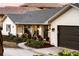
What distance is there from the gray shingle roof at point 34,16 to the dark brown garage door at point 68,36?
190 millimetres

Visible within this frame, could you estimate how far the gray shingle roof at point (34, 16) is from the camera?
3.45 meters

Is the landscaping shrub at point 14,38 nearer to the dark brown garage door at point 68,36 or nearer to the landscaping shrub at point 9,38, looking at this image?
the landscaping shrub at point 9,38

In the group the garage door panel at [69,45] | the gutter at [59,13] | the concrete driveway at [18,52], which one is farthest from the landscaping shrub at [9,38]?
the garage door panel at [69,45]

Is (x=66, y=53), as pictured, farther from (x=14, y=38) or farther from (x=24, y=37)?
(x=14, y=38)

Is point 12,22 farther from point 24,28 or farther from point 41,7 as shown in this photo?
point 41,7

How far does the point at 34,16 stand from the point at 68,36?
432 millimetres

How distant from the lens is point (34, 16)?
3.46 metres

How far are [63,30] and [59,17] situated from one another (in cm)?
16

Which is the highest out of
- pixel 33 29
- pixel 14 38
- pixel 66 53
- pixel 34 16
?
pixel 34 16

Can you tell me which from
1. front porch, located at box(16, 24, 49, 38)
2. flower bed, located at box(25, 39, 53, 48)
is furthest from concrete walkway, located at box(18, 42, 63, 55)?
front porch, located at box(16, 24, 49, 38)

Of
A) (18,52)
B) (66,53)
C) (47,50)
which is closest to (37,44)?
(47,50)

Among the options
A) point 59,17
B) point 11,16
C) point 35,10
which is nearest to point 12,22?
point 11,16

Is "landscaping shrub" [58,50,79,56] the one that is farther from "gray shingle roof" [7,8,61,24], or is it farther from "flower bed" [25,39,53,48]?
"gray shingle roof" [7,8,61,24]

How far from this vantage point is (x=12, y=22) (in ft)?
11.4
